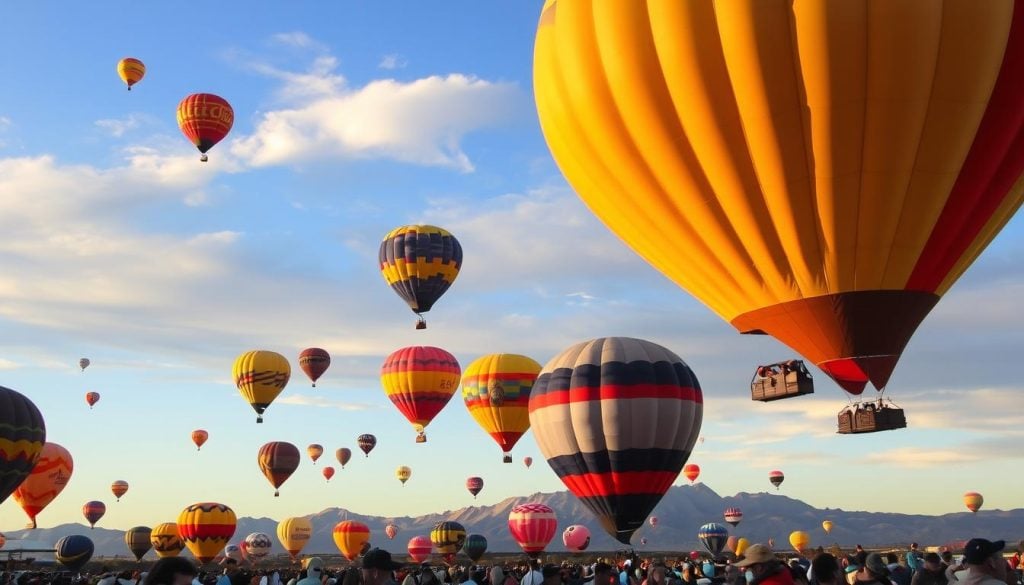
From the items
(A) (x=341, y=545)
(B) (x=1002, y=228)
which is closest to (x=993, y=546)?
(B) (x=1002, y=228)

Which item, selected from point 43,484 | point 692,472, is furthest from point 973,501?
point 43,484

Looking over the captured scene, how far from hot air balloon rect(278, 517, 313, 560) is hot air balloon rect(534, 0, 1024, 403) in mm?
45156

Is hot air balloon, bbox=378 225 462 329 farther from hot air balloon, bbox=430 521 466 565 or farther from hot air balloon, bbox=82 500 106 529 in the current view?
hot air balloon, bbox=82 500 106 529

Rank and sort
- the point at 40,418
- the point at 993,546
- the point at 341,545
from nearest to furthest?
1. the point at 993,546
2. the point at 40,418
3. the point at 341,545

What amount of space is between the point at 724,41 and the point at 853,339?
5440mm

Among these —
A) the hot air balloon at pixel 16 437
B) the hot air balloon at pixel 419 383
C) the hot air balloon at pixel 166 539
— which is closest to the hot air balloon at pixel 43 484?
the hot air balloon at pixel 166 539

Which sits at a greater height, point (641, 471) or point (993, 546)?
point (641, 471)

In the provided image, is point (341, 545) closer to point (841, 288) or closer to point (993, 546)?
point (841, 288)

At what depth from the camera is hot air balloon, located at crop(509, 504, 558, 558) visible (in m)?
38.8

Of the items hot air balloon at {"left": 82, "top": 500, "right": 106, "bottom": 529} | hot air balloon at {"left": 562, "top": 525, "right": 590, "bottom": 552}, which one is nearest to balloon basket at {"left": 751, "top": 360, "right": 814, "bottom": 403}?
hot air balloon at {"left": 562, "top": 525, "right": 590, "bottom": 552}

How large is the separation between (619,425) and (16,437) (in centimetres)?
2092

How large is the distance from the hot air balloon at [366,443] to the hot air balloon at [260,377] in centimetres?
2055

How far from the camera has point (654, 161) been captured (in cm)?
1605

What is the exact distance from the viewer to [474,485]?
70.9 metres
